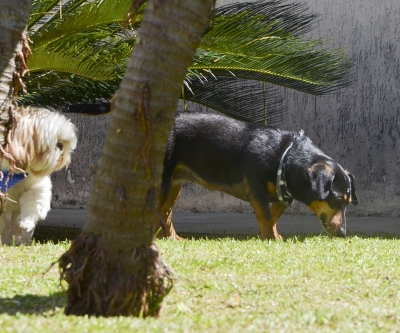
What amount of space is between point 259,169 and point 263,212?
0.42m

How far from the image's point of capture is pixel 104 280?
3396mm

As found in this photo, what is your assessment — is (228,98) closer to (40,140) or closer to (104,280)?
(40,140)

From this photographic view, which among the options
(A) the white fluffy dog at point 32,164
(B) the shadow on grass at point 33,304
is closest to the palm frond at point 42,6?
(A) the white fluffy dog at point 32,164

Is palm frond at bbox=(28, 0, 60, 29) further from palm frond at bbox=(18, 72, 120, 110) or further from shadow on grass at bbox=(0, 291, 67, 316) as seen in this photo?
shadow on grass at bbox=(0, 291, 67, 316)

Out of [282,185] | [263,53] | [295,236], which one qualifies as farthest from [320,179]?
[263,53]

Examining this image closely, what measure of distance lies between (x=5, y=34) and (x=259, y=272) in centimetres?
219

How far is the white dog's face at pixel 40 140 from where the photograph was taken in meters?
5.82

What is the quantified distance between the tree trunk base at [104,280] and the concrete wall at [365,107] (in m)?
7.34

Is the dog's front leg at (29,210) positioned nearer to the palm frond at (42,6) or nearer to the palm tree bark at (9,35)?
the palm tree bark at (9,35)

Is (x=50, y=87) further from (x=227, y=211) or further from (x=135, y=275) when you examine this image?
(x=135, y=275)

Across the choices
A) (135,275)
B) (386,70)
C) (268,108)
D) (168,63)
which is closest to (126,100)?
(168,63)

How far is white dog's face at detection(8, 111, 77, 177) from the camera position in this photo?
19.1ft

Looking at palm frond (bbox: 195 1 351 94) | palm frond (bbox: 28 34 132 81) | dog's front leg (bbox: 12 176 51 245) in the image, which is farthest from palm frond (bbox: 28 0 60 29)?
dog's front leg (bbox: 12 176 51 245)

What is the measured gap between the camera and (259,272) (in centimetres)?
486
